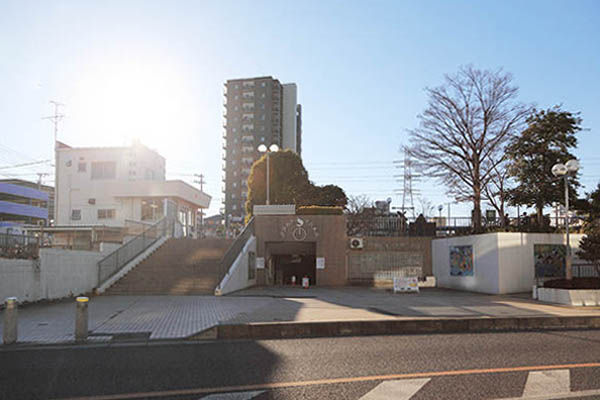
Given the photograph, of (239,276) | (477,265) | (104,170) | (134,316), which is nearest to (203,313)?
(134,316)

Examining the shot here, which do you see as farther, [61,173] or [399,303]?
[61,173]

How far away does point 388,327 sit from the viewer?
10336 millimetres

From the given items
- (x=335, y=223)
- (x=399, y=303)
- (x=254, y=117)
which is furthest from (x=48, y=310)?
(x=254, y=117)

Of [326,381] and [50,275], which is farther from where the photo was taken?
[50,275]

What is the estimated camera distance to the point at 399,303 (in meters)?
15.5

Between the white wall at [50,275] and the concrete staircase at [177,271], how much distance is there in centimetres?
126

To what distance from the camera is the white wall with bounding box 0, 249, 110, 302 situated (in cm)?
1402

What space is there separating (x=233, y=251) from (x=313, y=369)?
14.3 metres

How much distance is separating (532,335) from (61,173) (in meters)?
36.3

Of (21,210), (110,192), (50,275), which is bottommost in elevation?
(50,275)

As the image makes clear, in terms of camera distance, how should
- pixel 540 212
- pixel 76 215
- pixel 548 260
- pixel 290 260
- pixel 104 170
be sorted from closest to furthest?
pixel 548 260, pixel 540 212, pixel 290 260, pixel 76 215, pixel 104 170

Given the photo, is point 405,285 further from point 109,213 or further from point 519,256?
point 109,213

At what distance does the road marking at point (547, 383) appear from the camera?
5547 millimetres

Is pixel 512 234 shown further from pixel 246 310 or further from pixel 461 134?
pixel 246 310
